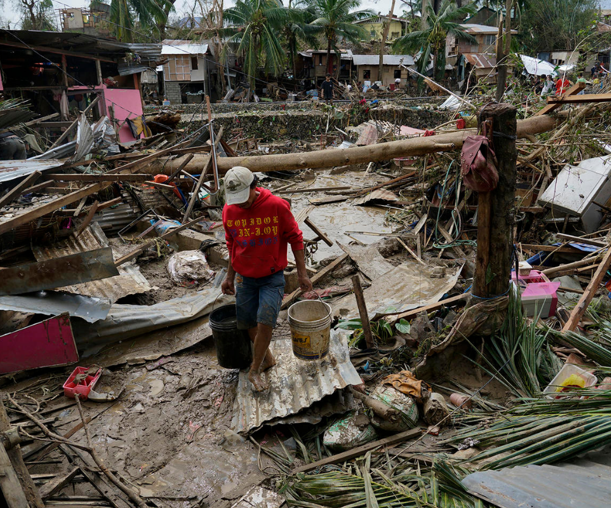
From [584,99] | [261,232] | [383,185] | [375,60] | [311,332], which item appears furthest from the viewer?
[375,60]

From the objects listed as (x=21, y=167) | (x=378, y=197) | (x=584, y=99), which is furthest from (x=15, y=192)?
(x=378, y=197)

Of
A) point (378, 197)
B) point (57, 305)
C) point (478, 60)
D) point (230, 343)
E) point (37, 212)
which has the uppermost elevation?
point (478, 60)

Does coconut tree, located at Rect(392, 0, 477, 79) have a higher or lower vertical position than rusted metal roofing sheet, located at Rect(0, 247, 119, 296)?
higher

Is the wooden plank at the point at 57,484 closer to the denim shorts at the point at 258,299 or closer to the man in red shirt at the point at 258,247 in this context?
the man in red shirt at the point at 258,247

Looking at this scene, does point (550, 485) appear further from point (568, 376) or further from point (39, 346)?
point (39, 346)

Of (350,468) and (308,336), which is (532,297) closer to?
(308,336)

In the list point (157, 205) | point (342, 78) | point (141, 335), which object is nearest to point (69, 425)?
point (141, 335)

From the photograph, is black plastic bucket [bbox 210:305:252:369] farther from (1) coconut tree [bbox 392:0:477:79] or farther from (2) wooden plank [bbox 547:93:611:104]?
(1) coconut tree [bbox 392:0:477:79]

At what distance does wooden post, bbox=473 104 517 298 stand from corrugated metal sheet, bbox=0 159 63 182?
237 inches

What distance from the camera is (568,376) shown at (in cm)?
357

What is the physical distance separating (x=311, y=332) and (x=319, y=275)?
2552 millimetres

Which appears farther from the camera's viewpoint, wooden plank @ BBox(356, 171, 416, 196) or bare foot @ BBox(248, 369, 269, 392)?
wooden plank @ BBox(356, 171, 416, 196)

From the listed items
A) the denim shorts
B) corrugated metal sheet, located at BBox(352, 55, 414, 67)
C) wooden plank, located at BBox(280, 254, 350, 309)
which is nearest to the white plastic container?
the denim shorts

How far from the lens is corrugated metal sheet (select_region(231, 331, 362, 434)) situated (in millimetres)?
3605
